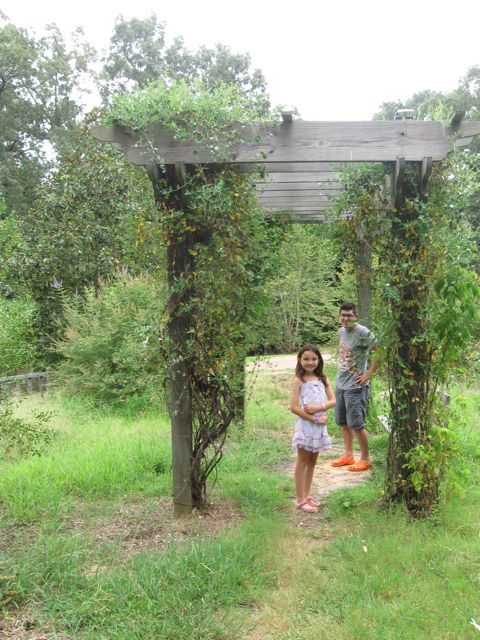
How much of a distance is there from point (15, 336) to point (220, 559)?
6.62 m

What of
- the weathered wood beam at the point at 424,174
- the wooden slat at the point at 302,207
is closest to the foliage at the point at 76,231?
the wooden slat at the point at 302,207

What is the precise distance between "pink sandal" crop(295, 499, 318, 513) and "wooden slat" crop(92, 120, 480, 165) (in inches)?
101

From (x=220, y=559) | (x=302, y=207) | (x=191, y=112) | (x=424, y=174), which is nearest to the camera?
(x=220, y=559)

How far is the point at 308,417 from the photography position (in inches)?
163

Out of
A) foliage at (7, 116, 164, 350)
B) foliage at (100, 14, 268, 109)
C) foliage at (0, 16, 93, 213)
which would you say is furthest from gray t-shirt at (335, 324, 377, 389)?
foliage at (100, 14, 268, 109)

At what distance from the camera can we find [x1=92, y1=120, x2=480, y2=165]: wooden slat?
3502 millimetres

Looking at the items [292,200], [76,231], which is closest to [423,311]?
[292,200]

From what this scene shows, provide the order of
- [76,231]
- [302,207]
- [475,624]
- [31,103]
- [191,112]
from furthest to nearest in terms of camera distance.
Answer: [31,103] → [76,231] → [302,207] → [191,112] → [475,624]

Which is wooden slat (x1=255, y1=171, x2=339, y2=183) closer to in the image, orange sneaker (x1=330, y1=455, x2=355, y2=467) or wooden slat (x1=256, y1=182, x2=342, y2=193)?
wooden slat (x1=256, y1=182, x2=342, y2=193)

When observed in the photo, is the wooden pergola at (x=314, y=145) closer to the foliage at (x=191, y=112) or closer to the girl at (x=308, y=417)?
the foliage at (x=191, y=112)

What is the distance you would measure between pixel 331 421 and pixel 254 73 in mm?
23876

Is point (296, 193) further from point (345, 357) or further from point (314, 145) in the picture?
point (314, 145)

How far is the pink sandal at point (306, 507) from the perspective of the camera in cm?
420

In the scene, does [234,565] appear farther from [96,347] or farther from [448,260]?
[96,347]
